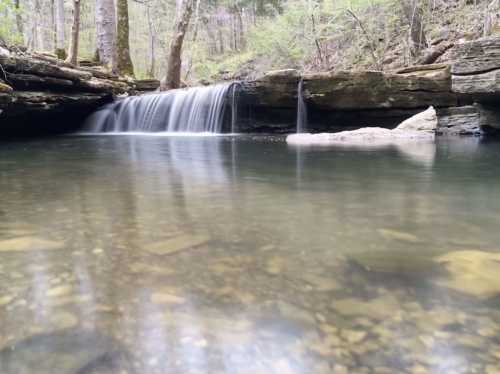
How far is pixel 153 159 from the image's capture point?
20.7 ft

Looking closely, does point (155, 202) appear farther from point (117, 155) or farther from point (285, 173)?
point (117, 155)

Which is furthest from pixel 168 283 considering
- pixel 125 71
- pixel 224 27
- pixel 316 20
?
pixel 224 27

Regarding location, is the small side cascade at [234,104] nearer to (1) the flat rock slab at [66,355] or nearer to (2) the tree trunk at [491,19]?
(2) the tree trunk at [491,19]

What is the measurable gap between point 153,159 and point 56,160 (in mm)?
1443

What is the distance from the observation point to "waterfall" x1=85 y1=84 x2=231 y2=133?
41.9ft

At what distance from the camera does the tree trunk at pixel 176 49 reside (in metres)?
14.6

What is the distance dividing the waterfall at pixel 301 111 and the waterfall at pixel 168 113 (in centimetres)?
225

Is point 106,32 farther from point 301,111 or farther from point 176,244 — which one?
point 176,244

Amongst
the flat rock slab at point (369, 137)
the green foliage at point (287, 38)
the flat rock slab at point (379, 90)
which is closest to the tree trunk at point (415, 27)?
the flat rock slab at point (379, 90)

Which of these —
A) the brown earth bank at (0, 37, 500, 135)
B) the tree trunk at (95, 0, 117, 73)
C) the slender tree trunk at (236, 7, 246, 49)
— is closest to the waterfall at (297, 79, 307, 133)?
the brown earth bank at (0, 37, 500, 135)

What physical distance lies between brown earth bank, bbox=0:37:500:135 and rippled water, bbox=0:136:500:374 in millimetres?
5119

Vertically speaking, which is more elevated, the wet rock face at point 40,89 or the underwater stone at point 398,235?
the wet rock face at point 40,89

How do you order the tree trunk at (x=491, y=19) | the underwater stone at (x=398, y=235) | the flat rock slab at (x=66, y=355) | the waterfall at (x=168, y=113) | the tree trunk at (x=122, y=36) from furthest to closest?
the tree trunk at (x=122, y=36) < the waterfall at (x=168, y=113) < the tree trunk at (x=491, y=19) < the underwater stone at (x=398, y=235) < the flat rock slab at (x=66, y=355)

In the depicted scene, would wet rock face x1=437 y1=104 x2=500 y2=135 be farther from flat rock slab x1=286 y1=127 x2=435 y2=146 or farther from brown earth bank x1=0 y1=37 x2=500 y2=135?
flat rock slab x1=286 y1=127 x2=435 y2=146
